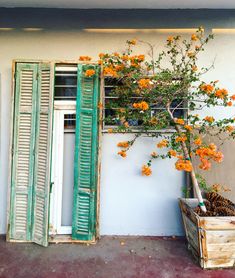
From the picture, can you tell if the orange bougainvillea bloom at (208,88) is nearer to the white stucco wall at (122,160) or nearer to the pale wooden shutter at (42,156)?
the white stucco wall at (122,160)

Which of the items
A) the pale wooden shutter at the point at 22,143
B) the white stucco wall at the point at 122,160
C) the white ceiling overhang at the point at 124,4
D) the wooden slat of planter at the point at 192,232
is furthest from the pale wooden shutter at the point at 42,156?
the wooden slat of planter at the point at 192,232

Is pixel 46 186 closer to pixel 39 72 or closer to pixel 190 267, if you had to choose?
pixel 39 72

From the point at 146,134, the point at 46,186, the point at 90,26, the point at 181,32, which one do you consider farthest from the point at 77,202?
the point at 181,32

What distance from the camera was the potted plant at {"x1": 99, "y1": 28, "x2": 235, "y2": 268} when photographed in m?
3.19

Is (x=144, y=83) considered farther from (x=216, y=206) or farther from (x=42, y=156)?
(x=216, y=206)

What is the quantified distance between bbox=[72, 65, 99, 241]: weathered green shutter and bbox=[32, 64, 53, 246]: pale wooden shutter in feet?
1.37

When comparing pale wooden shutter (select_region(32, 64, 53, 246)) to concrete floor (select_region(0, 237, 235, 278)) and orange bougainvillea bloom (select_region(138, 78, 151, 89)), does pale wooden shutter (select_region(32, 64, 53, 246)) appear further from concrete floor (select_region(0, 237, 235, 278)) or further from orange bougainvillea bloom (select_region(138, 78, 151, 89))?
orange bougainvillea bloom (select_region(138, 78, 151, 89))

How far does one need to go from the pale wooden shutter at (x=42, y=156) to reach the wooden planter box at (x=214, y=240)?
2154 millimetres

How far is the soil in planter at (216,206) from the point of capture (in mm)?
3346

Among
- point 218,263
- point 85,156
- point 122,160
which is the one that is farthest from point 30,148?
point 218,263

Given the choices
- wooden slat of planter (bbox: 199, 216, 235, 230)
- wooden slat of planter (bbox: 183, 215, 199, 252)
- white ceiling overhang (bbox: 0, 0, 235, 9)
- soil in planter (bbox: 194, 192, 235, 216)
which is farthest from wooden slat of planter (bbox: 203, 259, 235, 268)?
white ceiling overhang (bbox: 0, 0, 235, 9)

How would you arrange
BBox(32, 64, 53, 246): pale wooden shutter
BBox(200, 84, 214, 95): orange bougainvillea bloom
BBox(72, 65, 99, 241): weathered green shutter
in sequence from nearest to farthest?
BBox(200, 84, 214, 95): orange bougainvillea bloom → BBox(32, 64, 53, 246): pale wooden shutter → BBox(72, 65, 99, 241): weathered green shutter

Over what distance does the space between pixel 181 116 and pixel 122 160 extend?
1.23m

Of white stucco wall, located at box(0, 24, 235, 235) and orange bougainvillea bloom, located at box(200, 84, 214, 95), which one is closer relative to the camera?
orange bougainvillea bloom, located at box(200, 84, 214, 95)
